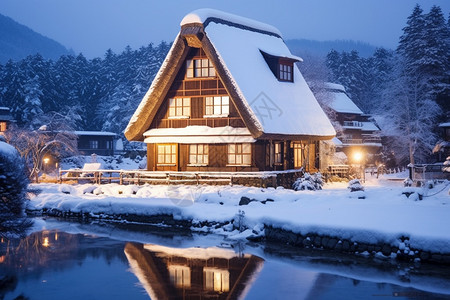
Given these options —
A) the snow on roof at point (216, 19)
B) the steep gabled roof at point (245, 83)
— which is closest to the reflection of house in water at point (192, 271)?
the steep gabled roof at point (245, 83)

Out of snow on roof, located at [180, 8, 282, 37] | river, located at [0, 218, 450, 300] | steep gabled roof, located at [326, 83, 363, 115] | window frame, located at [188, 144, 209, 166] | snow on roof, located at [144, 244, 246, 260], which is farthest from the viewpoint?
steep gabled roof, located at [326, 83, 363, 115]

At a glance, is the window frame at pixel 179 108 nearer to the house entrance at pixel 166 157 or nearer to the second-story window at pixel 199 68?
the second-story window at pixel 199 68

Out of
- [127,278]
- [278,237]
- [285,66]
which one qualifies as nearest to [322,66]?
[285,66]

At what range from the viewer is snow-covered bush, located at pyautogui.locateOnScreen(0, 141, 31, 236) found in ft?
38.5

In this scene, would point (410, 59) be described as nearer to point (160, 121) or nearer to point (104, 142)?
point (160, 121)

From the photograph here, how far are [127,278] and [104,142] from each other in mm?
47959

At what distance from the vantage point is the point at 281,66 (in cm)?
3139

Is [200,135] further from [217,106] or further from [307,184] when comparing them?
[307,184]

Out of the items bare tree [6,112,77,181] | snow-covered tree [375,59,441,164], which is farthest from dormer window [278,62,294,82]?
bare tree [6,112,77,181]

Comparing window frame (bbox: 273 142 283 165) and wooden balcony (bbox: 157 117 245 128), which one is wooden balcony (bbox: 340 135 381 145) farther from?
wooden balcony (bbox: 157 117 245 128)

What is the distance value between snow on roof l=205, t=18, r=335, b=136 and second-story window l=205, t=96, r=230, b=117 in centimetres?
196

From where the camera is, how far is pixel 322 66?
4994cm

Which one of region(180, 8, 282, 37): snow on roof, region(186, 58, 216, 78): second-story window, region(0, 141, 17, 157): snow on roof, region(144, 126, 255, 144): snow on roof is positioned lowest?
region(0, 141, 17, 157): snow on roof

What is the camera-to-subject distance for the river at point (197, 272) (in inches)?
432
